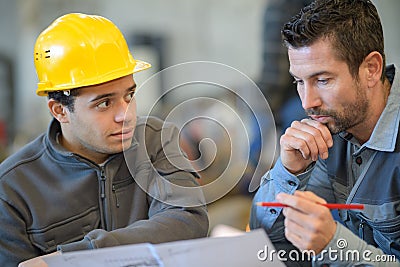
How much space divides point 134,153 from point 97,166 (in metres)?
0.12

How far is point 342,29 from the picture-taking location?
1.54m

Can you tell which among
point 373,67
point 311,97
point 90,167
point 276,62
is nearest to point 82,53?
point 90,167

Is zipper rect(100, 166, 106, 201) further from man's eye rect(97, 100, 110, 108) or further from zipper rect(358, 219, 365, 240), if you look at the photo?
zipper rect(358, 219, 365, 240)

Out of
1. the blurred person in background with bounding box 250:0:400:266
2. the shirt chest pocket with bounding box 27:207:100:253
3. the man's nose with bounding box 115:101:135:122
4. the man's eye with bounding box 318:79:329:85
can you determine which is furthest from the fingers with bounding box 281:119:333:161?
the shirt chest pocket with bounding box 27:207:100:253

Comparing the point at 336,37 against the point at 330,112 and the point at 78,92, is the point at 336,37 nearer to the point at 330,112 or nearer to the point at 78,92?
the point at 330,112

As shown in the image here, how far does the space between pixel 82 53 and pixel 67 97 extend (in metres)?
0.16

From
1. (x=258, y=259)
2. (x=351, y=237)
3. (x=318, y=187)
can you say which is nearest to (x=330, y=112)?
(x=318, y=187)

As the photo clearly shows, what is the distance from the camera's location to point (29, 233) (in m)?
1.66

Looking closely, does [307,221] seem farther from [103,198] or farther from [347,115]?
[103,198]

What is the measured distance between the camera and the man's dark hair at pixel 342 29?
1537 mm

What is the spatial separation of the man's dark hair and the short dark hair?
63 centimetres

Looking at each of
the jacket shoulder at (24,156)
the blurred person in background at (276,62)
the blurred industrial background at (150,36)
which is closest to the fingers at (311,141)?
the jacket shoulder at (24,156)

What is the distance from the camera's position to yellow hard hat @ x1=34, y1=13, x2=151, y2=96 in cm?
170

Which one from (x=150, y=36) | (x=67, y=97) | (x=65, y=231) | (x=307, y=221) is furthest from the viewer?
(x=150, y=36)
